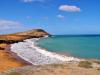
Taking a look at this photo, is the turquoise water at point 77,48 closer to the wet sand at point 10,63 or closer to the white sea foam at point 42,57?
the white sea foam at point 42,57

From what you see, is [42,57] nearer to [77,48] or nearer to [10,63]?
[10,63]

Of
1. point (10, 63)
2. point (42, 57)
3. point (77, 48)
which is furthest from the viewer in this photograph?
point (77, 48)

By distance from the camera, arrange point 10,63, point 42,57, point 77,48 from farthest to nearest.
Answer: point 77,48 < point 42,57 < point 10,63

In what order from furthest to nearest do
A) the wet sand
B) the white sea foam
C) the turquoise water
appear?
the turquoise water → the white sea foam → the wet sand

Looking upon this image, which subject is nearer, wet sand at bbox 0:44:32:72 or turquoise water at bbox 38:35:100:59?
wet sand at bbox 0:44:32:72

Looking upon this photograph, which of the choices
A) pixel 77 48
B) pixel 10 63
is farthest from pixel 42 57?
pixel 77 48

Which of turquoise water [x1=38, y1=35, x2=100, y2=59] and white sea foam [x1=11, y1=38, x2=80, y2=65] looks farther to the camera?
turquoise water [x1=38, y1=35, x2=100, y2=59]

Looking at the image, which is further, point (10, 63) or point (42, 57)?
point (42, 57)

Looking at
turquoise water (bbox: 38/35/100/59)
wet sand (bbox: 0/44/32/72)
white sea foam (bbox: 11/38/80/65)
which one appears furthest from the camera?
turquoise water (bbox: 38/35/100/59)

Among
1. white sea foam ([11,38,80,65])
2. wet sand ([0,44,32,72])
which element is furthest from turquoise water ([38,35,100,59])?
wet sand ([0,44,32,72])

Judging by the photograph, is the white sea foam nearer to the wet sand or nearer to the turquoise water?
the wet sand

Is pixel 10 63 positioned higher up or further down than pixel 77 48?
higher up

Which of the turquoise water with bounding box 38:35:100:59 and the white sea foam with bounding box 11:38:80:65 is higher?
the white sea foam with bounding box 11:38:80:65

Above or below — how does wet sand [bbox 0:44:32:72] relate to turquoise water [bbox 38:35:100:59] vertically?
above
